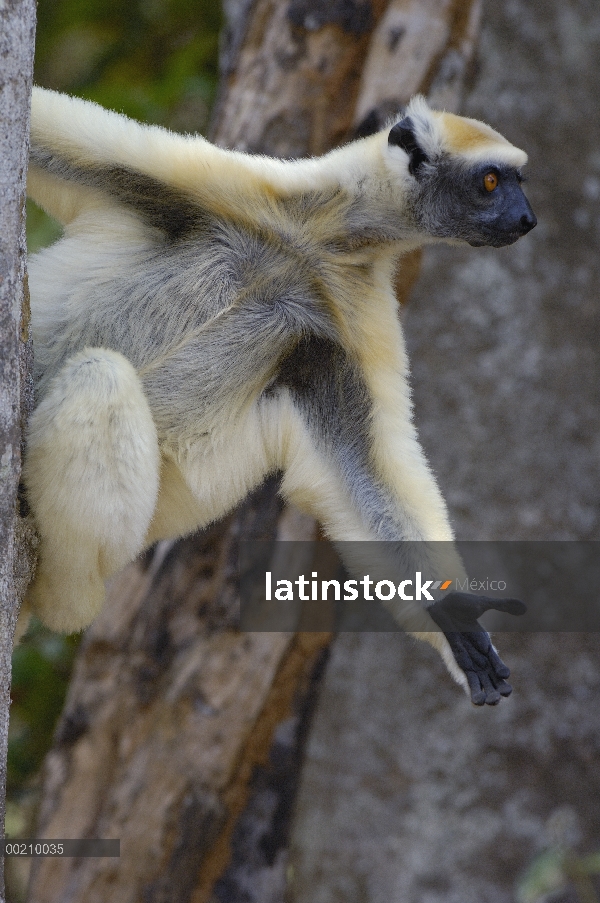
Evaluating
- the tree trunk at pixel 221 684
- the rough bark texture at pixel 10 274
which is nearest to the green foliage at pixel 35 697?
the tree trunk at pixel 221 684

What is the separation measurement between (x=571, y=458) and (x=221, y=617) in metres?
3.83

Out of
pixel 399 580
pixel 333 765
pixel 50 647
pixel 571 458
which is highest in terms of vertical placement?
pixel 399 580

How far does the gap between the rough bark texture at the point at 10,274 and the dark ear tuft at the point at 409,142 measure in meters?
1.49

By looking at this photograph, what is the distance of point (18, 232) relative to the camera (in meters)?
2.24

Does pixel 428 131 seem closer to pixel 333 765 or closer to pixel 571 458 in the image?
pixel 571 458

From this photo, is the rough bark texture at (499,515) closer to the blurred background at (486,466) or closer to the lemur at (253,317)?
the blurred background at (486,466)

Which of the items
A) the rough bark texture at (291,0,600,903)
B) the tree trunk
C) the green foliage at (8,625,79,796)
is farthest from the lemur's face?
the green foliage at (8,625,79,796)

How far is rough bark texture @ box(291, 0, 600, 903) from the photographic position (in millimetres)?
6754

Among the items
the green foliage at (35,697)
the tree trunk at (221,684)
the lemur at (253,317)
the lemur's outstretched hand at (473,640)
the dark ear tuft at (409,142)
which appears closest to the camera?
the lemur's outstretched hand at (473,640)

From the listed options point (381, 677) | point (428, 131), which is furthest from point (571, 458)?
point (428, 131)

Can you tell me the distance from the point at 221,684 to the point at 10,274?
3039 millimetres

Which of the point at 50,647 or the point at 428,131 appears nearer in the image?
the point at 428,131

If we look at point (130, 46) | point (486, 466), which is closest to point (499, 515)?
point (486, 466)

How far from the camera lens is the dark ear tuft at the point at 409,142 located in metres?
3.29
